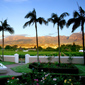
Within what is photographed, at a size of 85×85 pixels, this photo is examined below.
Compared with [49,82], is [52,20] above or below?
above

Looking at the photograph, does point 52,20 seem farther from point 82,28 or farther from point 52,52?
point 52,52

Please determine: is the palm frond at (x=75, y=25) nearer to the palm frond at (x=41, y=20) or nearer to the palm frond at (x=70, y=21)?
the palm frond at (x=70, y=21)

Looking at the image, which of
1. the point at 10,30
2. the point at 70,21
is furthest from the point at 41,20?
the point at 10,30

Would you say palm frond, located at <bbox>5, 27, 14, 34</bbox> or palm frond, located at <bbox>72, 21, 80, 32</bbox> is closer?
palm frond, located at <bbox>72, 21, 80, 32</bbox>

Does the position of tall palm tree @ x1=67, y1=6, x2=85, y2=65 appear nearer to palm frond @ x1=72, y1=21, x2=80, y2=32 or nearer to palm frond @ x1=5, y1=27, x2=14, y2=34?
palm frond @ x1=72, y1=21, x2=80, y2=32

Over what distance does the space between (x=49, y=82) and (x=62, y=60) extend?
37.2 ft

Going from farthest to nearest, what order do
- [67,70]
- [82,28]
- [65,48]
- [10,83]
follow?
[65,48]
[82,28]
[67,70]
[10,83]

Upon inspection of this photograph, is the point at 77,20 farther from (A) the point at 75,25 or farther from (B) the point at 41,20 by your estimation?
(B) the point at 41,20

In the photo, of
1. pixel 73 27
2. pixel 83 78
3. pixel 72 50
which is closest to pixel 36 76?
pixel 83 78

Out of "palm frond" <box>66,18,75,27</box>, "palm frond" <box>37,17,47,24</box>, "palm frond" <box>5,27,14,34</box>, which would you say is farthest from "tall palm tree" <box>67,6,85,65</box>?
"palm frond" <box>5,27,14,34</box>

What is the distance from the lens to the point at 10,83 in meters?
4.60

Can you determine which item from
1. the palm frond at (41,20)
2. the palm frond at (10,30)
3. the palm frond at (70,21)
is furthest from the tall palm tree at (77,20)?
the palm frond at (10,30)

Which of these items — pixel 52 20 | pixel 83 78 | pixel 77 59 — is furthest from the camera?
pixel 77 59

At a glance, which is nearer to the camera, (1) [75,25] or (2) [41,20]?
(1) [75,25]
